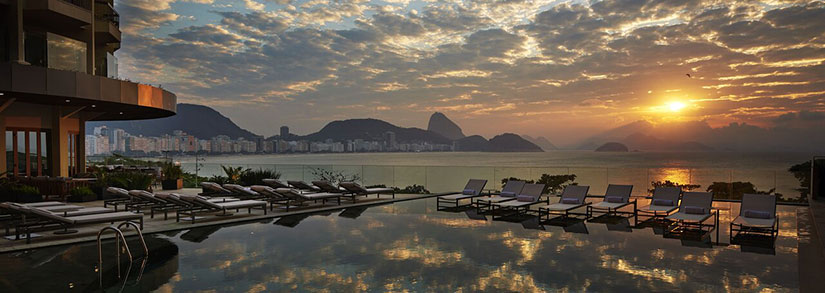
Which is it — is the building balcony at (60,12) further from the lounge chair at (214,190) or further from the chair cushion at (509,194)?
the chair cushion at (509,194)

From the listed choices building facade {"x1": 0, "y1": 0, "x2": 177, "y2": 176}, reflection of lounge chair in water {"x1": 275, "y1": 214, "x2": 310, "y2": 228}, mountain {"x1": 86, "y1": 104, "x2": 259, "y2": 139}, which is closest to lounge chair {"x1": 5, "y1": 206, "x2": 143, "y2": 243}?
reflection of lounge chair in water {"x1": 275, "y1": 214, "x2": 310, "y2": 228}

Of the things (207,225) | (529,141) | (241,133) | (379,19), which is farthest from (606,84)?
(529,141)

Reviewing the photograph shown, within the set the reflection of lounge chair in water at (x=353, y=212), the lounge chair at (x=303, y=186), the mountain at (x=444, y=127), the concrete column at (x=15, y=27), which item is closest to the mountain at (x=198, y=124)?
the concrete column at (x=15, y=27)

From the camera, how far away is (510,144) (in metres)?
131

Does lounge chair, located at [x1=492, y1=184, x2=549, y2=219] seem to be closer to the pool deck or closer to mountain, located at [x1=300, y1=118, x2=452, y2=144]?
the pool deck

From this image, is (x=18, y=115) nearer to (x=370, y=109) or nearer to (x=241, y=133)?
(x=241, y=133)

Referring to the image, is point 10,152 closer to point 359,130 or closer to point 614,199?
point 614,199

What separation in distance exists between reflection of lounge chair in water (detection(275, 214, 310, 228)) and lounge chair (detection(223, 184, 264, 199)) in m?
2.28

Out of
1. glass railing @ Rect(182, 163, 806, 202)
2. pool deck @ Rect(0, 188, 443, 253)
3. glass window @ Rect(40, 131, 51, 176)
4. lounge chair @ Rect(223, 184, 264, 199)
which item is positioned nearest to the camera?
pool deck @ Rect(0, 188, 443, 253)

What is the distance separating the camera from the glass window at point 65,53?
51.3ft

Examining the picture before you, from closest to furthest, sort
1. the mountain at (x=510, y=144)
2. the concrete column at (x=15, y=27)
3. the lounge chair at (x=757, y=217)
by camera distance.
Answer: the lounge chair at (x=757, y=217), the concrete column at (x=15, y=27), the mountain at (x=510, y=144)

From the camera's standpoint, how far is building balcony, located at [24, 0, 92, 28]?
46.6 ft

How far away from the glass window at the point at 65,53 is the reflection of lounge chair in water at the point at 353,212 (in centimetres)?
1108

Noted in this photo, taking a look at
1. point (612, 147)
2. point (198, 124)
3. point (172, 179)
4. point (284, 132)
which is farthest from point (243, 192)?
point (612, 147)
